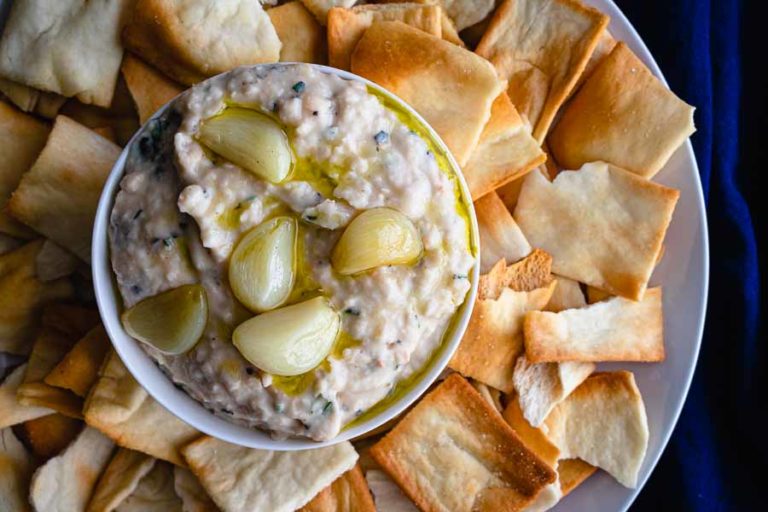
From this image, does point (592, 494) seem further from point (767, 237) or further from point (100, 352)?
point (100, 352)

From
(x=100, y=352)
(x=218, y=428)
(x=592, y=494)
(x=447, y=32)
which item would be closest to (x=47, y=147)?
(x=100, y=352)

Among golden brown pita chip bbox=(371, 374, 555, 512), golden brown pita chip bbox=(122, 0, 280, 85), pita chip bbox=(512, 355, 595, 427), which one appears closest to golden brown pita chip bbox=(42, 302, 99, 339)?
golden brown pita chip bbox=(122, 0, 280, 85)

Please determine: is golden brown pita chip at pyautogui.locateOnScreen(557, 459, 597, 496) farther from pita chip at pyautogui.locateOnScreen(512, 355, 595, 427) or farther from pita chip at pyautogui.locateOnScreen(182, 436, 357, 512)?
pita chip at pyautogui.locateOnScreen(182, 436, 357, 512)

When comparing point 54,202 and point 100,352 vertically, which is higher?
point 54,202

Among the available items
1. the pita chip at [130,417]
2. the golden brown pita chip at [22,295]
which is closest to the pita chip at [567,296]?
the pita chip at [130,417]

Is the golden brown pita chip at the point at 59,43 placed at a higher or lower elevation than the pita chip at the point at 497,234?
higher

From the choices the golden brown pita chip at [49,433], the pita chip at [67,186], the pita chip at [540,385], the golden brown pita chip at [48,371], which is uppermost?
the pita chip at [67,186]

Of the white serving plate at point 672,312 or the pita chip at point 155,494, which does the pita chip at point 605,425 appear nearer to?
the white serving plate at point 672,312

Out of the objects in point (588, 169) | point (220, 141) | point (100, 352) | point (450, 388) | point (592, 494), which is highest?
point (220, 141)
